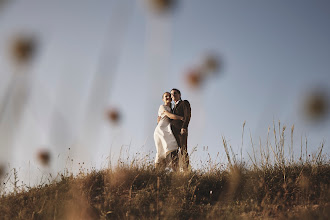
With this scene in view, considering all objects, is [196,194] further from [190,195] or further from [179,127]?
[179,127]

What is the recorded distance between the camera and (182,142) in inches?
230

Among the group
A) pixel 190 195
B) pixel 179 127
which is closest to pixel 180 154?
pixel 179 127

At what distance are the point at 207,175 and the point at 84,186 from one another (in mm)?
2137

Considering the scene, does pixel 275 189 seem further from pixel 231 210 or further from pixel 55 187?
pixel 55 187

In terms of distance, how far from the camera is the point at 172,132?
5.98 meters

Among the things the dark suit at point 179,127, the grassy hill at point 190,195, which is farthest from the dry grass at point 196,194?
the dark suit at point 179,127

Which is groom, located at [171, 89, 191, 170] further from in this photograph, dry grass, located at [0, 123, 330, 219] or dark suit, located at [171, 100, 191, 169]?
dry grass, located at [0, 123, 330, 219]

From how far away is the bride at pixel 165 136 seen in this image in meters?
5.87

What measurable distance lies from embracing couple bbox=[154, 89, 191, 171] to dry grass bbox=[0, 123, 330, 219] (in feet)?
1.88

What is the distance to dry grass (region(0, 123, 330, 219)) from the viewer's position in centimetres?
364

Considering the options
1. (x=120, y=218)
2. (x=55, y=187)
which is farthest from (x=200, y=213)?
(x=55, y=187)

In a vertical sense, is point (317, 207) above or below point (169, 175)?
below

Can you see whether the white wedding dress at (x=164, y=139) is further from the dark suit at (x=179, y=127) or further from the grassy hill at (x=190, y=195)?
the grassy hill at (x=190, y=195)

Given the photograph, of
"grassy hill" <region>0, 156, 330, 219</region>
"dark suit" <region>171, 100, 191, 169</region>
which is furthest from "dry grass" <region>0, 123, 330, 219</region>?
"dark suit" <region>171, 100, 191, 169</region>
